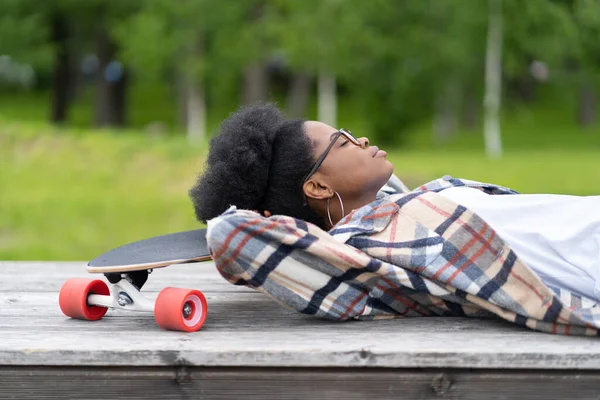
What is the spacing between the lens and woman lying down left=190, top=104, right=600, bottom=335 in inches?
99.6

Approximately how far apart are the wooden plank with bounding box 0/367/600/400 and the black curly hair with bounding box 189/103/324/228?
730 millimetres

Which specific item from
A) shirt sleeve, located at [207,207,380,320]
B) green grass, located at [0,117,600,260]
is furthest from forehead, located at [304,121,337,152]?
green grass, located at [0,117,600,260]

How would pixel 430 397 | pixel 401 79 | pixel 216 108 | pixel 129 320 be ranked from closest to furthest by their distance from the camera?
pixel 430 397 → pixel 129 320 → pixel 401 79 → pixel 216 108

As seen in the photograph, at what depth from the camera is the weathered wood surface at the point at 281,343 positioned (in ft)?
7.43

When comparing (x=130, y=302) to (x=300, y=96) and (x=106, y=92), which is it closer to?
(x=106, y=92)

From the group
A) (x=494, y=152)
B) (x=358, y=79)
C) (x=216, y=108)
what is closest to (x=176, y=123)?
(x=216, y=108)

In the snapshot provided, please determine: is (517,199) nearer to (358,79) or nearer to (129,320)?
(129,320)

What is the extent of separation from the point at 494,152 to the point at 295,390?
→ 64.3ft

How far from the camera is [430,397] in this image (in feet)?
7.54

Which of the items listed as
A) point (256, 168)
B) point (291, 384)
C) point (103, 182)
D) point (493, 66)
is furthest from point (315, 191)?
point (493, 66)

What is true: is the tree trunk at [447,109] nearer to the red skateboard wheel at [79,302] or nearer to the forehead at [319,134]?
the forehead at [319,134]

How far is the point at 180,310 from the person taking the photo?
2576 mm

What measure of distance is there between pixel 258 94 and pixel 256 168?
25041 millimetres

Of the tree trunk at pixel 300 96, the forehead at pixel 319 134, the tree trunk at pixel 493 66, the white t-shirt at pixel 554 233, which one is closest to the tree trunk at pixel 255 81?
the tree trunk at pixel 300 96
